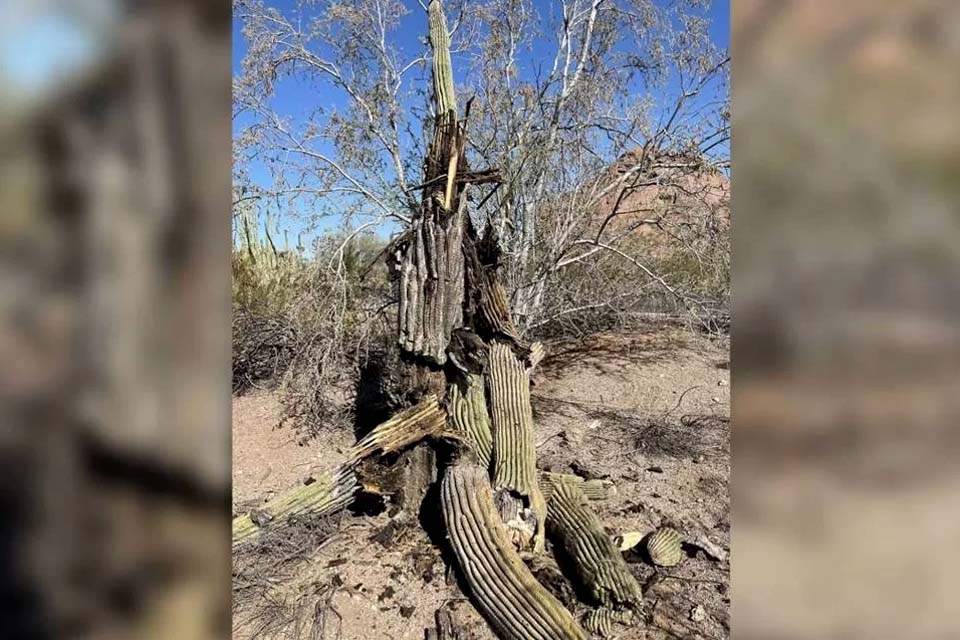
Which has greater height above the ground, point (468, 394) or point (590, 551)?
point (468, 394)

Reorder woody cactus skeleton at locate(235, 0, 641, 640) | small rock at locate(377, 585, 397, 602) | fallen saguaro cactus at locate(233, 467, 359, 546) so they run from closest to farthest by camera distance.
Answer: small rock at locate(377, 585, 397, 602) < woody cactus skeleton at locate(235, 0, 641, 640) < fallen saguaro cactus at locate(233, 467, 359, 546)

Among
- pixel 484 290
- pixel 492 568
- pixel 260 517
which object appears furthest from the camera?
pixel 484 290

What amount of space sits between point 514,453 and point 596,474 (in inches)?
42.9

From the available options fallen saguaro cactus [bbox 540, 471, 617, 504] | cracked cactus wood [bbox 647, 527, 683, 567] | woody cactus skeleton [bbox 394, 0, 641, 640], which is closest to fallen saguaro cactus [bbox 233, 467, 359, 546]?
woody cactus skeleton [bbox 394, 0, 641, 640]

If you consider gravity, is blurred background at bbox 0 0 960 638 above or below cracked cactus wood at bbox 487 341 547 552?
above

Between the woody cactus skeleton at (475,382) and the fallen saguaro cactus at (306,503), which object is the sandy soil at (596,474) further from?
the woody cactus skeleton at (475,382)
